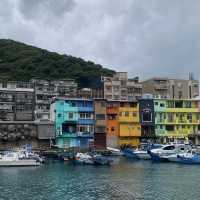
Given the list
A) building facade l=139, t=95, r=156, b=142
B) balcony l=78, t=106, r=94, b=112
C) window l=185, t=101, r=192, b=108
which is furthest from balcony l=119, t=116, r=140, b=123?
window l=185, t=101, r=192, b=108

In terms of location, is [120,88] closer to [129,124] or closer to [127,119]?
[127,119]

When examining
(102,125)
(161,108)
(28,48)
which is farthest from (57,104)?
(28,48)

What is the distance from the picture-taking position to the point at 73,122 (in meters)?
95.7

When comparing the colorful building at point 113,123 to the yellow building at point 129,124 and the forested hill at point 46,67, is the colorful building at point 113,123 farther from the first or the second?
the forested hill at point 46,67

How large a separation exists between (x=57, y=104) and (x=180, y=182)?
5141cm

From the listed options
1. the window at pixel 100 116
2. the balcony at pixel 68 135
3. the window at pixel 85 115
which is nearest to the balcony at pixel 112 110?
the window at pixel 100 116

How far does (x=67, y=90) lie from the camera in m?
113

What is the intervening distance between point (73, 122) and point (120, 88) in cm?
2005

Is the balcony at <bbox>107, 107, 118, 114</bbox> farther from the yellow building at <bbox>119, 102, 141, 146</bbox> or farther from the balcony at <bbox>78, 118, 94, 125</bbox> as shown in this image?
the balcony at <bbox>78, 118, 94, 125</bbox>

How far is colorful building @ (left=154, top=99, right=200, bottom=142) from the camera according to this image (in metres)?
103

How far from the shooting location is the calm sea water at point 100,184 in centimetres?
3769

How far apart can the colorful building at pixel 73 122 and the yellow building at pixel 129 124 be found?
21.7ft

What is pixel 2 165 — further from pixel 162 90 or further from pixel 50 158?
pixel 162 90

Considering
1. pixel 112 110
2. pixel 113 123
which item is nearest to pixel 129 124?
pixel 113 123
